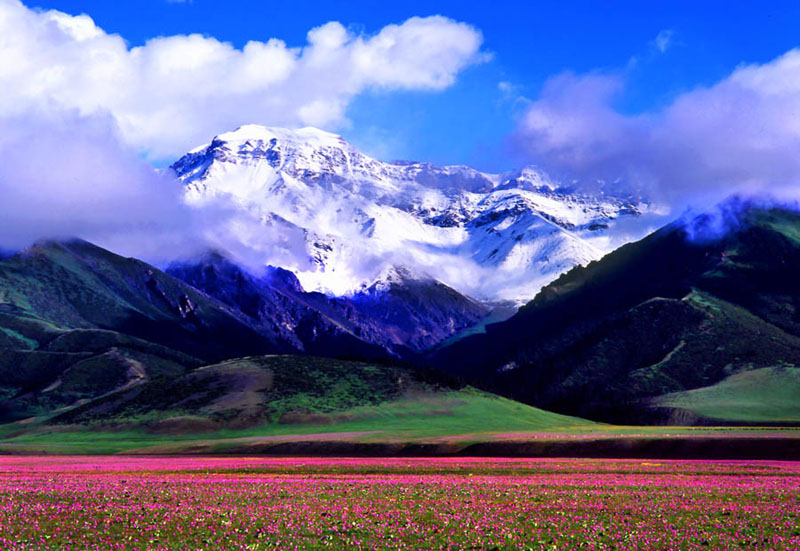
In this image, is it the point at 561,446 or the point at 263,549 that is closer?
the point at 263,549

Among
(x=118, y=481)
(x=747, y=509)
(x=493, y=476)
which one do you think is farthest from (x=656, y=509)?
(x=118, y=481)

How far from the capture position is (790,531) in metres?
38.5

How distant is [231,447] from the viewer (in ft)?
500

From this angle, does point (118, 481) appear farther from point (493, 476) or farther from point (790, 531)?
point (790, 531)

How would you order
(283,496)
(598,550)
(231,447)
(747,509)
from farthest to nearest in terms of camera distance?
(231,447) < (283,496) < (747,509) < (598,550)

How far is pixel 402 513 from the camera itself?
146ft

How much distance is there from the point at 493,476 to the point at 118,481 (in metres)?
31.5

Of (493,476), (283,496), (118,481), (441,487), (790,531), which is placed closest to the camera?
(790,531)

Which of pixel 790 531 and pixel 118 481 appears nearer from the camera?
pixel 790 531

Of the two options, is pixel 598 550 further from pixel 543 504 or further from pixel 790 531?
pixel 543 504

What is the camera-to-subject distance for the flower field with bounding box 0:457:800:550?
36.4 metres

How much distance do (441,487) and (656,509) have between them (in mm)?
17825

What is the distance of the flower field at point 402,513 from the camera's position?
119 feet

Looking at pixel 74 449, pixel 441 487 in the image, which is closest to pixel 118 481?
pixel 441 487
